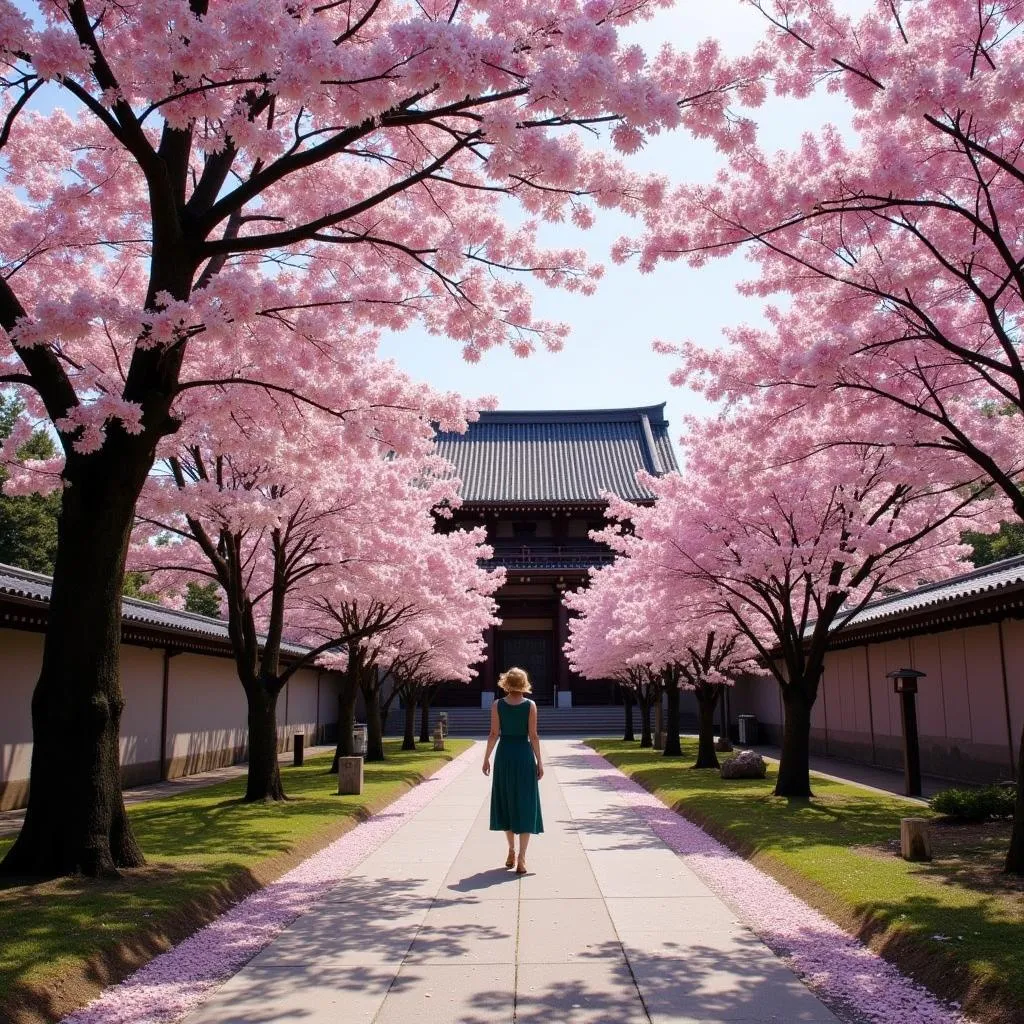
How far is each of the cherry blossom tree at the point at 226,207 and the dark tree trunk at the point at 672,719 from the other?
1695cm

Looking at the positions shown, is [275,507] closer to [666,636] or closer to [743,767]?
[666,636]

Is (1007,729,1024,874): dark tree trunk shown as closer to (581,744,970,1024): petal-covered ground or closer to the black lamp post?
(581,744,970,1024): petal-covered ground

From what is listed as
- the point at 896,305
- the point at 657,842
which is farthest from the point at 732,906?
the point at 896,305

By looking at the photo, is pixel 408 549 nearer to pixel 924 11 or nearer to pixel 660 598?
pixel 660 598

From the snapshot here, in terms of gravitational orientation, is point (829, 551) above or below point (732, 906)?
above

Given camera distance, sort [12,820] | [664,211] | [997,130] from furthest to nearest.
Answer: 1. [12,820]
2. [664,211]
3. [997,130]

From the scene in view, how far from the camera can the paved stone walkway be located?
5.32m

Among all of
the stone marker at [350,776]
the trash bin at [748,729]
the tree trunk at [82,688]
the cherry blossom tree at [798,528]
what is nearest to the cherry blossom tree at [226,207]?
the tree trunk at [82,688]

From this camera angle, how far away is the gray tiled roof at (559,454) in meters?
52.1

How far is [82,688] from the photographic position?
8125 mm

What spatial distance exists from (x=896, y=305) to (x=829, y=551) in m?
5.22

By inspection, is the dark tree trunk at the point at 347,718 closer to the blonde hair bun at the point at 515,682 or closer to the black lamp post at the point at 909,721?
the black lamp post at the point at 909,721

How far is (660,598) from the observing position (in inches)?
738

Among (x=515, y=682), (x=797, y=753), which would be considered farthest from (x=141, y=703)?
(x=515, y=682)
